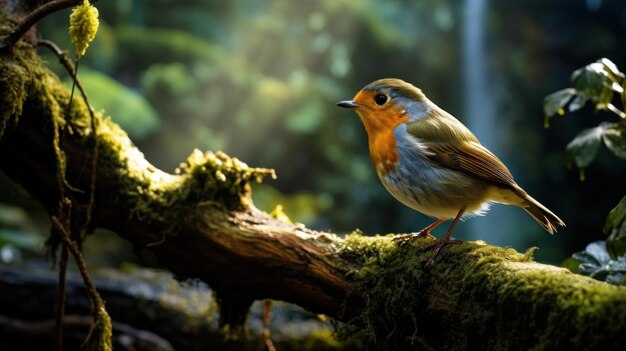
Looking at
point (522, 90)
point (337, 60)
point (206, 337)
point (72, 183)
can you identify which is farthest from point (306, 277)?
point (522, 90)

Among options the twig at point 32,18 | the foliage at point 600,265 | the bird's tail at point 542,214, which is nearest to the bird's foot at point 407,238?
the bird's tail at point 542,214

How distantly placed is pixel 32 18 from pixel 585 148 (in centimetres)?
242

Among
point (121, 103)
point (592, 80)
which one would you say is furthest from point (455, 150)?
point (121, 103)

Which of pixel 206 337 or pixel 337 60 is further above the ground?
pixel 337 60

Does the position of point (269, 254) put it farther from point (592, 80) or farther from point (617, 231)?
point (592, 80)

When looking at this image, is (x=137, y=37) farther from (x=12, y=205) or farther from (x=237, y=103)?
(x=12, y=205)

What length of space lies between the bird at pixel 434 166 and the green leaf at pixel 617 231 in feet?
1.05

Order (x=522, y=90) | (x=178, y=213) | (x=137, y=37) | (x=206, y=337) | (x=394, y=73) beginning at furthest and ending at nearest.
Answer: (x=522, y=90) < (x=394, y=73) < (x=137, y=37) < (x=206, y=337) < (x=178, y=213)

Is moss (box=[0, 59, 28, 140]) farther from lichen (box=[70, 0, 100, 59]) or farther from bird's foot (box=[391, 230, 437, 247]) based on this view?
bird's foot (box=[391, 230, 437, 247])

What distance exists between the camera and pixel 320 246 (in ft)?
7.70

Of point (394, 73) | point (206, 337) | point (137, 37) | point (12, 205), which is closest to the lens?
point (206, 337)

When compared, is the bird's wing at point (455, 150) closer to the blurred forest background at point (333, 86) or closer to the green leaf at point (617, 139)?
the green leaf at point (617, 139)

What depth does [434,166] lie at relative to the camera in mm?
2412

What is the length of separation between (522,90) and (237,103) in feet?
14.9
